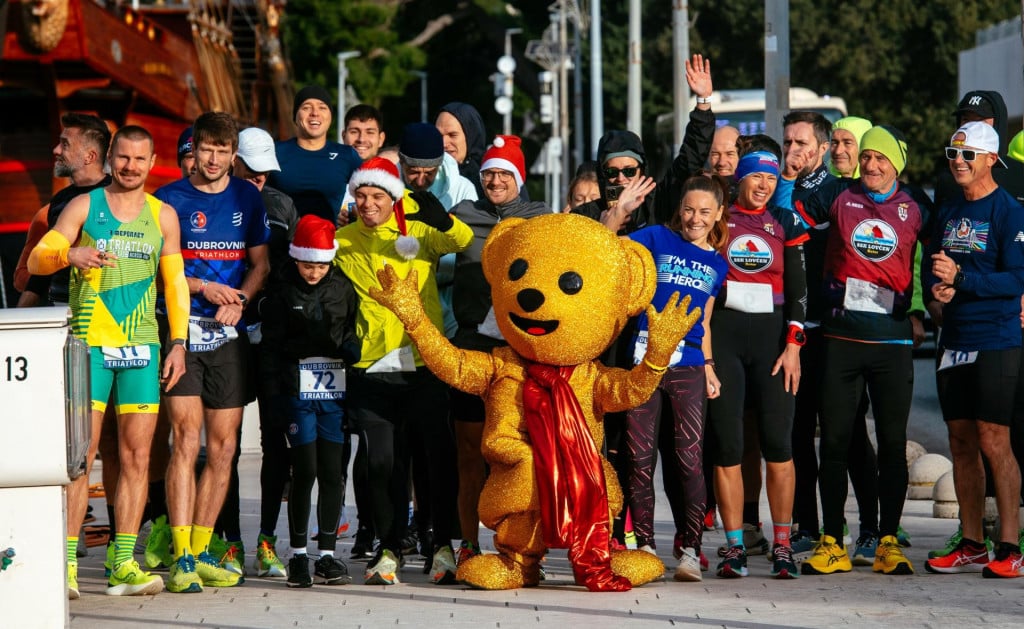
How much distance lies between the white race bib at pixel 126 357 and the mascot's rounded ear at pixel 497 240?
1.56 meters

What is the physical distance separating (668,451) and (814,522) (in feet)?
3.30

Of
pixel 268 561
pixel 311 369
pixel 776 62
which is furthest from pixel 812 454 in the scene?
pixel 776 62

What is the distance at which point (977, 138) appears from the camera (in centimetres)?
799

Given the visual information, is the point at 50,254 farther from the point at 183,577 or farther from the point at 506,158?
the point at 506,158

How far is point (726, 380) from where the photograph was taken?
26.6ft

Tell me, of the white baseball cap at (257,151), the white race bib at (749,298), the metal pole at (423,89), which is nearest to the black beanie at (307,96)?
the white baseball cap at (257,151)

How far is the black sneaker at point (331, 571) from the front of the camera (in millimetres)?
7855

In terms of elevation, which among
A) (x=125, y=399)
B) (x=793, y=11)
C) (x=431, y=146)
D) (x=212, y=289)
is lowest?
(x=125, y=399)

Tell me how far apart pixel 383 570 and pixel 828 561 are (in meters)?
2.10

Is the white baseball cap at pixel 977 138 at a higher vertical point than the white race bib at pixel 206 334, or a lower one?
higher

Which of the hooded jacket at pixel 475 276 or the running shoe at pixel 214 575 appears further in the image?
the hooded jacket at pixel 475 276

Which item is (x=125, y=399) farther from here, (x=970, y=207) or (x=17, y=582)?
(x=970, y=207)

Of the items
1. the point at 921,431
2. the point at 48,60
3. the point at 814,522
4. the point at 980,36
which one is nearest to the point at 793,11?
the point at 980,36

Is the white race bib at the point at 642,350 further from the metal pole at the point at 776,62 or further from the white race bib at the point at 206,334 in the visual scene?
the metal pole at the point at 776,62
